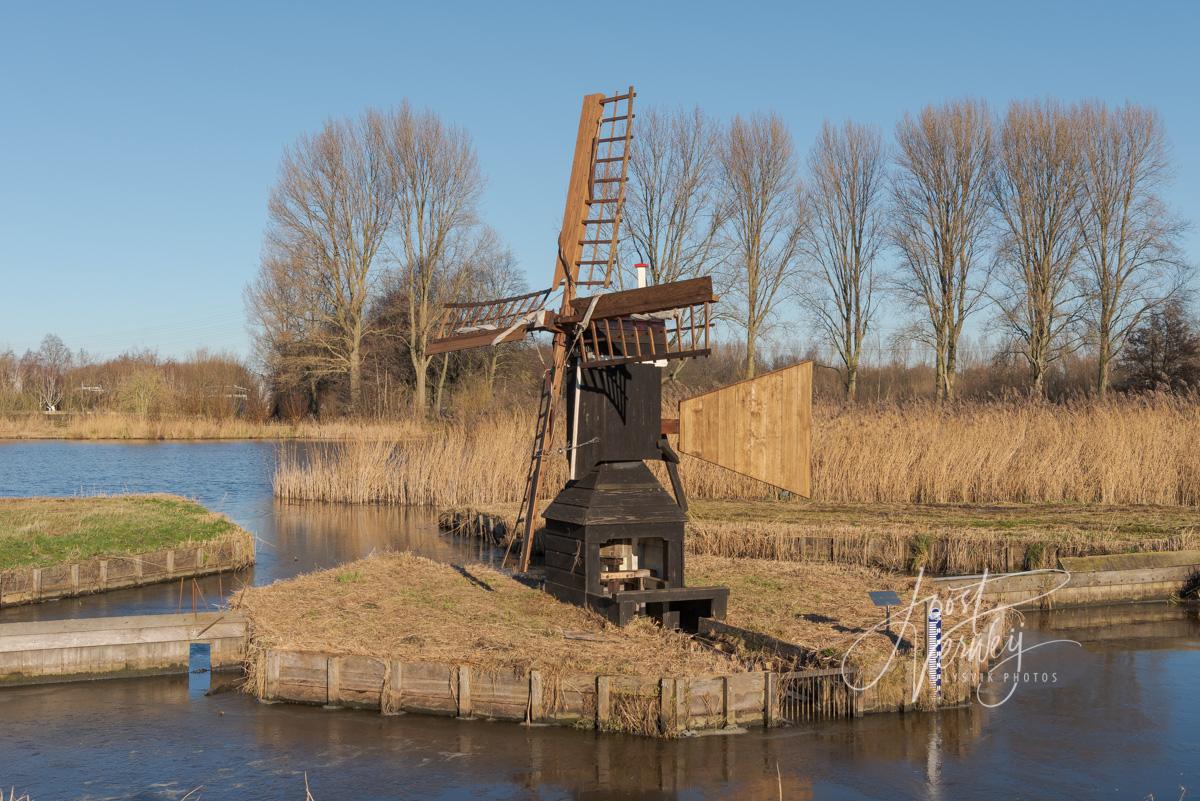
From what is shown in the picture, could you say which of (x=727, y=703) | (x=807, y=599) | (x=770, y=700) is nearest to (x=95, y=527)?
(x=807, y=599)

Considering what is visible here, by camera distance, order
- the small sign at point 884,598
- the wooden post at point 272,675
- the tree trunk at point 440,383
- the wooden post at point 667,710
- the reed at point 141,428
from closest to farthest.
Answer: the wooden post at point 667,710
the small sign at point 884,598
the wooden post at point 272,675
the reed at point 141,428
the tree trunk at point 440,383

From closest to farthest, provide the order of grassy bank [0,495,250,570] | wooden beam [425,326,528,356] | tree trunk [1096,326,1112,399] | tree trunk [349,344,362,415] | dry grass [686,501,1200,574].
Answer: wooden beam [425,326,528,356] < grassy bank [0,495,250,570] < dry grass [686,501,1200,574] < tree trunk [1096,326,1112,399] < tree trunk [349,344,362,415]

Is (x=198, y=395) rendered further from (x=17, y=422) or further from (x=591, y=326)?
(x=591, y=326)

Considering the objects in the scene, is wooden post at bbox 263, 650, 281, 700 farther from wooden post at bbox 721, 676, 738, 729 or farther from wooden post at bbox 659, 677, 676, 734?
wooden post at bbox 721, 676, 738, 729

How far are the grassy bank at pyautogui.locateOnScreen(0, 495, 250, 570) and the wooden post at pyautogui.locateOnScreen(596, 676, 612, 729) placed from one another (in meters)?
8.00

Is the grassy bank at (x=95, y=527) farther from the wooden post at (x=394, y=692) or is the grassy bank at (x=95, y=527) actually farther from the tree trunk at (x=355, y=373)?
the tree trunk at (x=355, y=373)

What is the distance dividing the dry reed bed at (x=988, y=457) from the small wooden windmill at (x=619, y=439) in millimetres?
5498

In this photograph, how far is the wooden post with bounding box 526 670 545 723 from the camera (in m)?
7.72

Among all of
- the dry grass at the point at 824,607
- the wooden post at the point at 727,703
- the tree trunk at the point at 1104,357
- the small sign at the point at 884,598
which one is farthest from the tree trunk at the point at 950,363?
the wooden post at the point at 727,703

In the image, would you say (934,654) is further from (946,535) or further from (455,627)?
(946,535)

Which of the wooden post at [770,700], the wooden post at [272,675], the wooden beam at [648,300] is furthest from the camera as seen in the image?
the wooden beam at [648,300]

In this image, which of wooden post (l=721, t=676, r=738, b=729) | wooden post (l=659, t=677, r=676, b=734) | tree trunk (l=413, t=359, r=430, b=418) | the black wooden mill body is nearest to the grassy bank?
the black wooden mill body

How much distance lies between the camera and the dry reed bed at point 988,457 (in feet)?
54.6

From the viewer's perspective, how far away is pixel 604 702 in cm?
757
